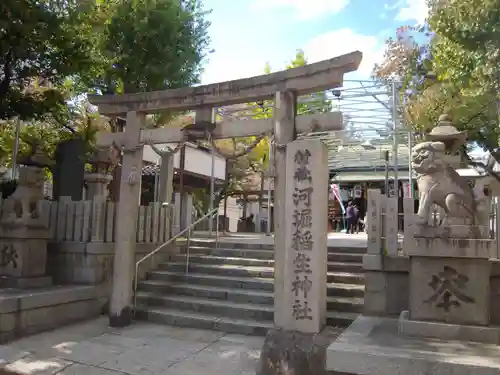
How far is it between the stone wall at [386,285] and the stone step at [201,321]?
1749mm

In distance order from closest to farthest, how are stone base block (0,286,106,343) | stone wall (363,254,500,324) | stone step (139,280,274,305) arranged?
stone wall (363,254,500,324)
stone base block (0,286,106,343)
stone step (139,280,274,305)

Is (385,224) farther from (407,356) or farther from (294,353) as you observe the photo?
(407,356)

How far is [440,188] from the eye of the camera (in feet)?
18.2

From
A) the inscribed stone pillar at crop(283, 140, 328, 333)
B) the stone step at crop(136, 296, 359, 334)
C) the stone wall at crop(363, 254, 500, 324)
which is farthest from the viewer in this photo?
the stone step at crop(136, 296, 359, 334)

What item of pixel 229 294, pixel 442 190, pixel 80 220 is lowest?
pixel 229 294

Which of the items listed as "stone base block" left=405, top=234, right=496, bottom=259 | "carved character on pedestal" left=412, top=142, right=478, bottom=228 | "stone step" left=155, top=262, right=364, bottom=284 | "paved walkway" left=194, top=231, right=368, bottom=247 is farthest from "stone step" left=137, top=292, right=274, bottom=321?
"carved character on pedestal" left=412, top=142, right=478, bottom=228

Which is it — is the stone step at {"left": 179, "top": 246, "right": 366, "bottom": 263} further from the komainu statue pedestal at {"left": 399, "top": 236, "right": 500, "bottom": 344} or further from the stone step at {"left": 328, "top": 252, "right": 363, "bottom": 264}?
the komainu statue pedestal at {"left": 399, "top": 236, "right": 500, "bottom": 344}

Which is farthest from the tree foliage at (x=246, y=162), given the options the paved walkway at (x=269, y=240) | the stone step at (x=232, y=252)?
the stone step at (x=232, y=252)

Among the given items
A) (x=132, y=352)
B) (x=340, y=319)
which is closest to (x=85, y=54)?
(x=132, y=352)

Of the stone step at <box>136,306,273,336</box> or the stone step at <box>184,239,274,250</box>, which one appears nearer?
the stone step at <box>136,306,273,336</box>

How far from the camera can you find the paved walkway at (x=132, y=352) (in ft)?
18.8

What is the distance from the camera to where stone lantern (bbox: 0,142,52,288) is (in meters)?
8.11

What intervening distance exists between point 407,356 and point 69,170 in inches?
383

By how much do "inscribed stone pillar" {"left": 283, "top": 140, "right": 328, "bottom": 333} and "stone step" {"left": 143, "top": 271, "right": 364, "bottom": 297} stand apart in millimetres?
1903
